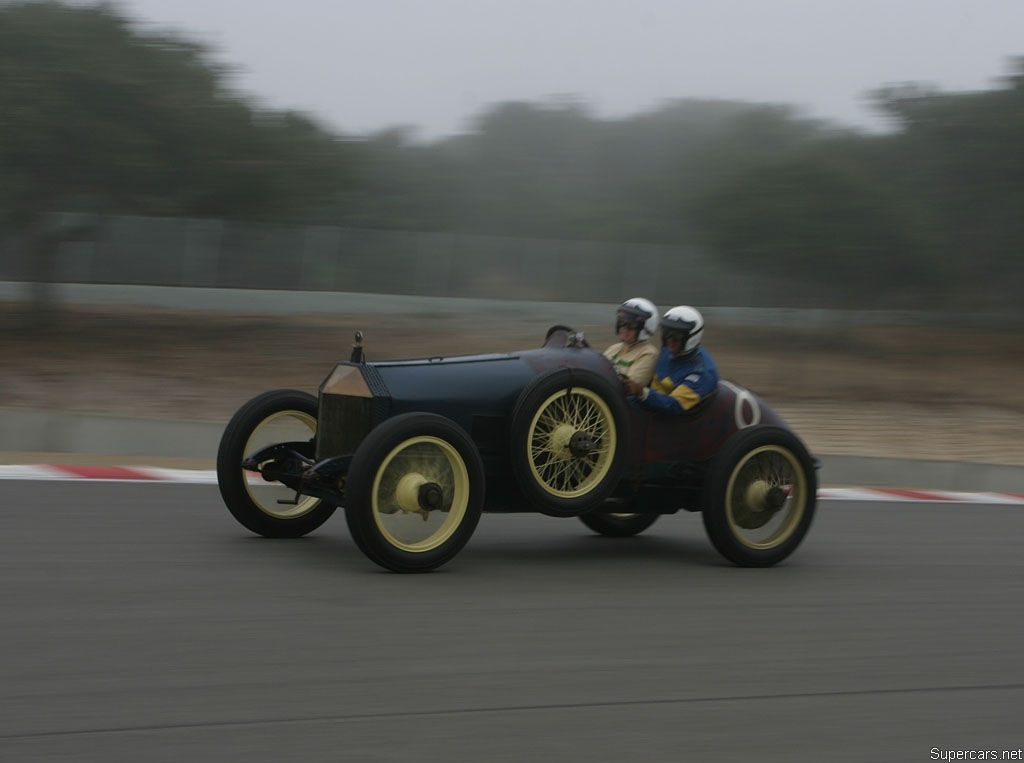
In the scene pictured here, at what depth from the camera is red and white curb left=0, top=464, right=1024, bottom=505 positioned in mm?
9477

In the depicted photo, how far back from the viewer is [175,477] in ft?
32.4

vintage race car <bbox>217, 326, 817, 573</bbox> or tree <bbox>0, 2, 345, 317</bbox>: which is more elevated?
tree <bbox>0, 2, 345, 317</bbox>

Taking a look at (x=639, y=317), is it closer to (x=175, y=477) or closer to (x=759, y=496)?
(x=759, y=496)

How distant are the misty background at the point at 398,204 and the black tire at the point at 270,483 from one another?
13333mm

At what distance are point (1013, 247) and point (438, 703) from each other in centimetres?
2368

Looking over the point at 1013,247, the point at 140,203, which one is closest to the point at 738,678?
the point at 140,203

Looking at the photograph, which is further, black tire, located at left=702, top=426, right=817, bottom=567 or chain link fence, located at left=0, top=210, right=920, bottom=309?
chain link fence, located at left=0, top=210, right=920, bottom=309

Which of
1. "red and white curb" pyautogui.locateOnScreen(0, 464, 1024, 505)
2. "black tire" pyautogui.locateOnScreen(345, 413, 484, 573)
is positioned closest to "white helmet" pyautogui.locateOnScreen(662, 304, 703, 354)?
"black tire" pyautogui.locateOnScreen(345, 413, 484, 573)

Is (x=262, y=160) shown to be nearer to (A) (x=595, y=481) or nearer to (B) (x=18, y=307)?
(B) (x=18, y=307)

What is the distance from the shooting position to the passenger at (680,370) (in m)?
7.33

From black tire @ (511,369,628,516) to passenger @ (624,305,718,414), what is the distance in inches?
13.3

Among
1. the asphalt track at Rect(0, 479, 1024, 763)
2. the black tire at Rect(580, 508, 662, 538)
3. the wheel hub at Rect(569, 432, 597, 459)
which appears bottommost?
the asphalt track at Rect(0, 479, 1024, 763)

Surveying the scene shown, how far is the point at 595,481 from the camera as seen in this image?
23.0ft

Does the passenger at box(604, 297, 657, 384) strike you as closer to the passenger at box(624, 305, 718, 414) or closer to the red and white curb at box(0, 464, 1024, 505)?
the passenger at box(624, 305, 718, 414)
